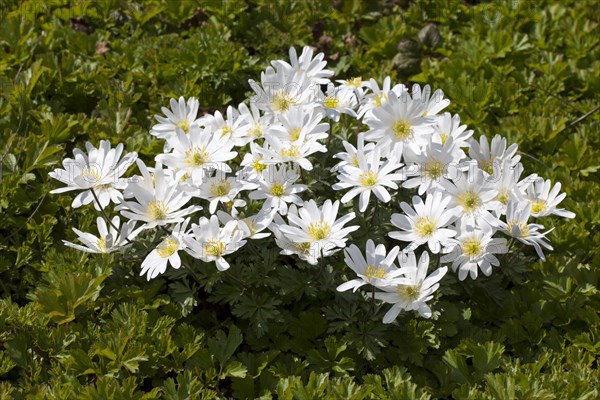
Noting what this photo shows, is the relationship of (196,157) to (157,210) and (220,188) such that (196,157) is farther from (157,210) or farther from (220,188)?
(157,210)

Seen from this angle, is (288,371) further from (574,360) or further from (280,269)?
(574,360)

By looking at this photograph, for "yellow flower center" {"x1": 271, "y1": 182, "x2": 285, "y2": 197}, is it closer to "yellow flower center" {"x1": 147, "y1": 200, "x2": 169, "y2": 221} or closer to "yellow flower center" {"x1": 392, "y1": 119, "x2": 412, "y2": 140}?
"yellow flower center" {"x1": 147, "y1": 200, "x2": 169, "y2": 221}

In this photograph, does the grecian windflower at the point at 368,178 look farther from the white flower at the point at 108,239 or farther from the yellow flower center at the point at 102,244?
the yellow flower center at the point at 102,244

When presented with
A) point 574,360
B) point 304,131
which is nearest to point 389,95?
point 304,131

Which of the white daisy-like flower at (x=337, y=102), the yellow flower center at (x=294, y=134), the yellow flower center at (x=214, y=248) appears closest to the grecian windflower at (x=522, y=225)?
the white daisy-like flower at (x=337, y=102)

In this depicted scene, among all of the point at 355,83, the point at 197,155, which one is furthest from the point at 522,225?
the point at 197,155

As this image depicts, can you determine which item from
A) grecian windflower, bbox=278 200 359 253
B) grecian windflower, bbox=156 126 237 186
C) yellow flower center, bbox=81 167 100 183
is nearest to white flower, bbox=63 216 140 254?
yellow flower center, bbox=81 167 100 183

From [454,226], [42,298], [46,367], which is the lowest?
[46,367]

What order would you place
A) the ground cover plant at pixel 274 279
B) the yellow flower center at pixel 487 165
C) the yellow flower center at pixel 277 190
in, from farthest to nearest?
1. the yellow flower center at pixel 487 165
2. the yellow flower center at pixel 277 190
3. the ground cover plant at pixel 274 279
